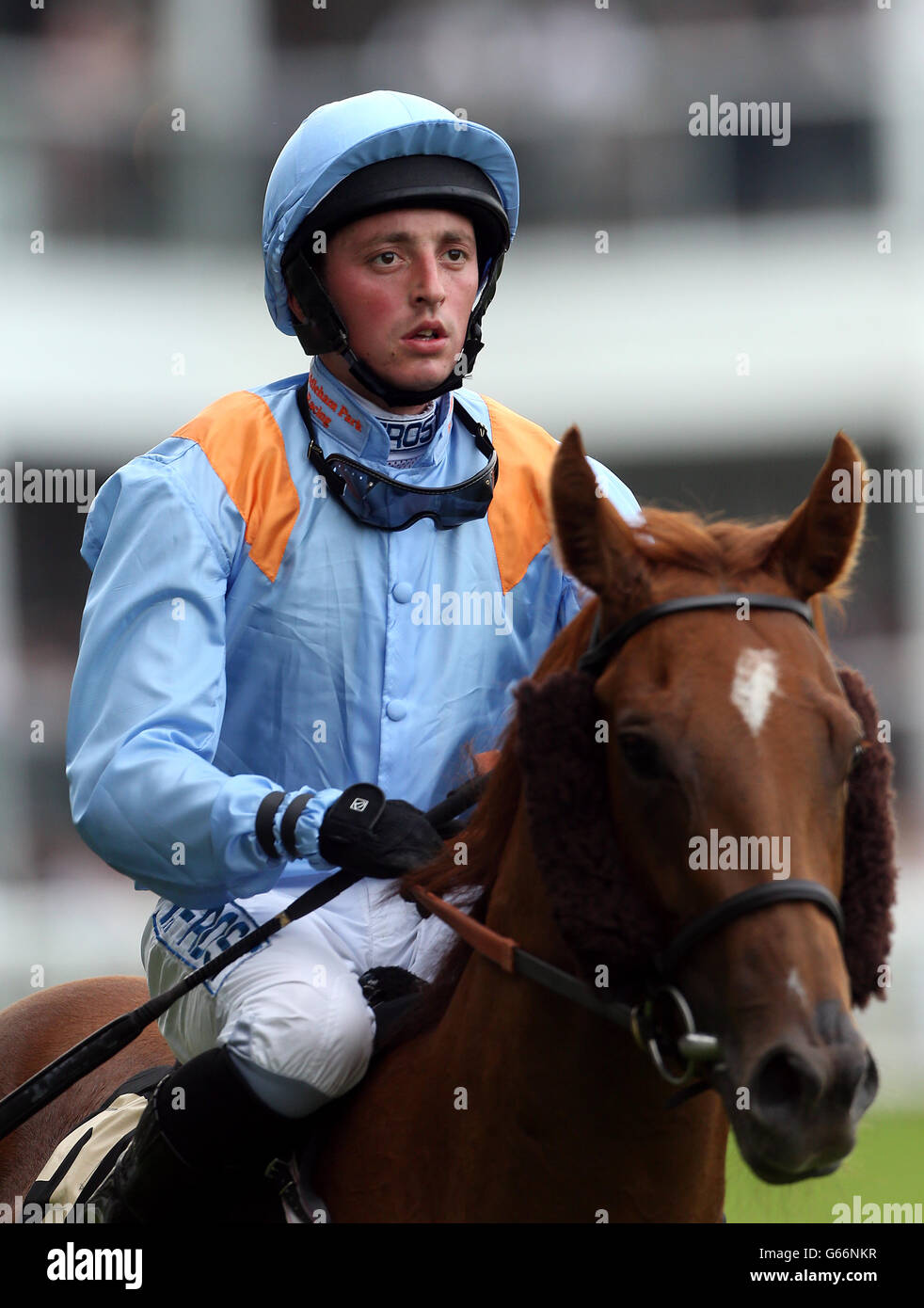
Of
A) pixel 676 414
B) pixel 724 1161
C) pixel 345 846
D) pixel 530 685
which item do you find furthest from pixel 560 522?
pixel 676 414

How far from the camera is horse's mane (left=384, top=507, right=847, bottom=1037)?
6.36 ft

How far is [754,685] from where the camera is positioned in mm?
1732

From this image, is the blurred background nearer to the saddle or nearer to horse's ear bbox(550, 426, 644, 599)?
the saddle

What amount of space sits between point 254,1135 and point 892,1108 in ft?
3.04

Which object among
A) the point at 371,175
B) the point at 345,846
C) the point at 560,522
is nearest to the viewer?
the point at 560,522

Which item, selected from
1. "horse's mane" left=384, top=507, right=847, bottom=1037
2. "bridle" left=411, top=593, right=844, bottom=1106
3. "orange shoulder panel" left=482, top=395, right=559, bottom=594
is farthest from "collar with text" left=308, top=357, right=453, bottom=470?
"bridle" left=411, top=593, right=844, bottom=1106

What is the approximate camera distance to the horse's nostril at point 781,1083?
62.3 inches

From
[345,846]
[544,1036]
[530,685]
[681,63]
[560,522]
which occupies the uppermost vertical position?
[681,63]

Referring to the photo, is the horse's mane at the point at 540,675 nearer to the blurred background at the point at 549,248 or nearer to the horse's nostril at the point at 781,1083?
the horse's nostril at the point at 781,1083

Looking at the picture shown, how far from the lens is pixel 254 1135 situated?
2.23m

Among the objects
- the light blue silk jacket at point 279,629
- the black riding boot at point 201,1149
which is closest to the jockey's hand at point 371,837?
the light blue silk jacket at point 279,629

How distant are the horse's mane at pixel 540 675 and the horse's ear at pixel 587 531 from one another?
0.03 meters

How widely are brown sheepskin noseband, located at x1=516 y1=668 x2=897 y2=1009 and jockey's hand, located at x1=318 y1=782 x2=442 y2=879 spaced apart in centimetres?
31
